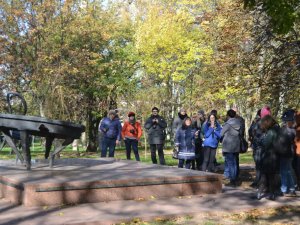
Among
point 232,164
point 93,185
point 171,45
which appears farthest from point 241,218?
point 171,45

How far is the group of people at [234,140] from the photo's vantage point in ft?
29.9

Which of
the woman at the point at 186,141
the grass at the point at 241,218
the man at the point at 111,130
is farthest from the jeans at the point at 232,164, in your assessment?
the man at the point at 111,130

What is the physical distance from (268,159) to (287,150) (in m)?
0.67

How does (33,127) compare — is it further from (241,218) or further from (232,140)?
(241,218)

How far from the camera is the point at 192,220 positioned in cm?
723

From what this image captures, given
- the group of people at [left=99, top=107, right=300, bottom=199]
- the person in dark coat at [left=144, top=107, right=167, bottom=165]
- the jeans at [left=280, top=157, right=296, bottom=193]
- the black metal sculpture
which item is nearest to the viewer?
the group of people at [left=99, top=107, right=300, bottom=199]

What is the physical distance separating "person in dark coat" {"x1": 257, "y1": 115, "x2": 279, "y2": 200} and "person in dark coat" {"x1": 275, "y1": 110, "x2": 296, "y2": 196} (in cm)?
21

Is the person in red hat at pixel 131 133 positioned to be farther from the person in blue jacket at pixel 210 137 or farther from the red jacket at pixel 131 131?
the person in blue jacket at pixel 210 137

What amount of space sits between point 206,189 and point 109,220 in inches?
126

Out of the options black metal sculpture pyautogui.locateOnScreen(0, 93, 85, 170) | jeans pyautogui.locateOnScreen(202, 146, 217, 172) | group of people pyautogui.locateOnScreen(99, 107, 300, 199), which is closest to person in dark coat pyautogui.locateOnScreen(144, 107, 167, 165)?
group of people pyautogui.locateOnScreen(99, 107, 300, 199)

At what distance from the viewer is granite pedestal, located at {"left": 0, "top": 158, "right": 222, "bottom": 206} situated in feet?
26.6

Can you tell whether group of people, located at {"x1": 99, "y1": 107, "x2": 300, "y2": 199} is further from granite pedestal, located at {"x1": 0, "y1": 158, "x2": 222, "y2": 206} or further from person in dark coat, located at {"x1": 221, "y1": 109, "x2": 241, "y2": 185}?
granite pedestal, located at {"x1": 0, "y1": 158, "x2": 222, "y2": 206}

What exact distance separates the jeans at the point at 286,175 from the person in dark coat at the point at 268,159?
0.69 metres

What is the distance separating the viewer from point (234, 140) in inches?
435
